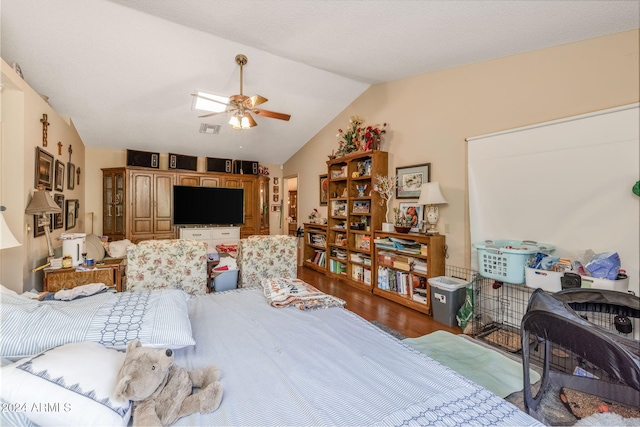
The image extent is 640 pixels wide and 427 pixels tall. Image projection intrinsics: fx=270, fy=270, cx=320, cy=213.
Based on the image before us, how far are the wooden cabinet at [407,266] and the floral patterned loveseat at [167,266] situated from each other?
2.20 m

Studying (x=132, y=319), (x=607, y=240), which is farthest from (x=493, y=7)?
(x=132, y=319)

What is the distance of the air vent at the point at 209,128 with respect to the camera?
14.8 ft

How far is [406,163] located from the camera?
3.55 m

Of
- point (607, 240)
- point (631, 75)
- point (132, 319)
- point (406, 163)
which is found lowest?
point (132, 319)

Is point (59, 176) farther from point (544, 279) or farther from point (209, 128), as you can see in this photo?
point (544, 279)

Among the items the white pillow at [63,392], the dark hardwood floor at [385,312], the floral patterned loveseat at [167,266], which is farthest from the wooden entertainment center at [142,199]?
the white pillow at [63,392]

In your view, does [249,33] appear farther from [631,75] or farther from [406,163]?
[631,75]

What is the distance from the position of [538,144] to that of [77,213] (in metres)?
5.64

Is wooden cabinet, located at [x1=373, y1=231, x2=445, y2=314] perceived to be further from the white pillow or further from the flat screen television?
the flat screen television

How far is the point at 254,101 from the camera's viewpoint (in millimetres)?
2783

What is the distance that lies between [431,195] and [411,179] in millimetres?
530

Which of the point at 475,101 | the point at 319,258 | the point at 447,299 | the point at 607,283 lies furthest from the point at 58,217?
the point at 607,283

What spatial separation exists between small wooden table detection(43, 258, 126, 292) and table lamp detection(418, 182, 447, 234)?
127 inches

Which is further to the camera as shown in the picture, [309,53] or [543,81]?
[309,53]
